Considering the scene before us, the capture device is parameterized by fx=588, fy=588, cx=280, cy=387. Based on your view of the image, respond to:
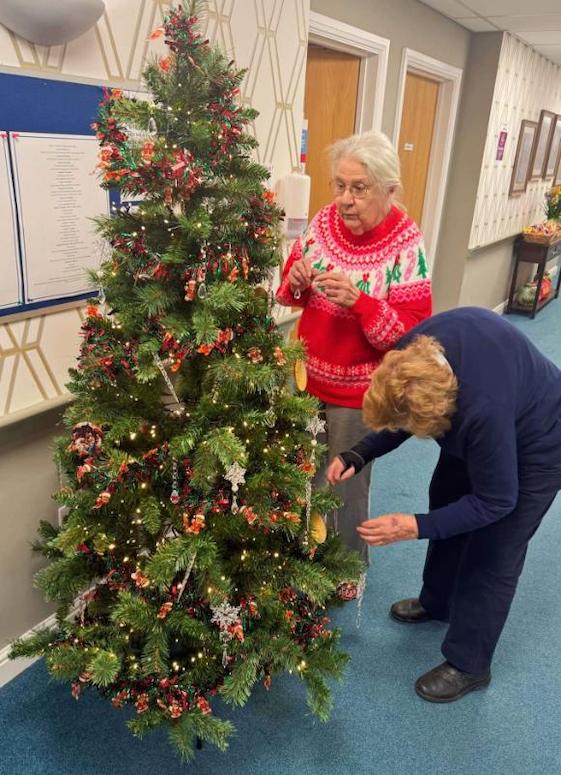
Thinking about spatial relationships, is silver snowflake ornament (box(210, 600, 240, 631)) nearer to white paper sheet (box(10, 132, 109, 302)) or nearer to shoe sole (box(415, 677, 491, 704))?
shoe sole (box(415, 677, 491, 704))

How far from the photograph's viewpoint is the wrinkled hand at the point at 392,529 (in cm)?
149

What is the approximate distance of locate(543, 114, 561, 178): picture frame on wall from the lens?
6.14 m

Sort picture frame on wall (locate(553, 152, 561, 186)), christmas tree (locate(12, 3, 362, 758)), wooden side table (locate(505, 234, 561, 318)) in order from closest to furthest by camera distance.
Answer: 1. christmas tree (locate(12, 3, 362, 758))
2. wooden side table (locate(505, 234, 561, 318))
3. picture frame on wall (locate(553, 152, 561, 186))

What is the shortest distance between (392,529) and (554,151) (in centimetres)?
632

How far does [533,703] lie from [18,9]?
2354mm

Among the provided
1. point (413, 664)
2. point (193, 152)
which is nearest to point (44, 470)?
point (193, 152)

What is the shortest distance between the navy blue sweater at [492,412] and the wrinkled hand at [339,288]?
0.22 meters

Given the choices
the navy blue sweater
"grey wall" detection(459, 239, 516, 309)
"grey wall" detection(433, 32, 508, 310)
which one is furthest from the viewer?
"grey wall" detection(459, 239, 516, 309)

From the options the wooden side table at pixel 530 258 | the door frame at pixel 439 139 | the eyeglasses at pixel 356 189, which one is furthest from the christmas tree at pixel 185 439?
the wooden side table at pixel 530 258

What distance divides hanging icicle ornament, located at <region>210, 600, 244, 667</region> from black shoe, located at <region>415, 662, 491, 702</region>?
2.47 feet

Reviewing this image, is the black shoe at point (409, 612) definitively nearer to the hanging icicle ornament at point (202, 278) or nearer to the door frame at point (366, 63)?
the hanging icicle ornament at point (202, 278)

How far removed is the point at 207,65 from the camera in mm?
1237

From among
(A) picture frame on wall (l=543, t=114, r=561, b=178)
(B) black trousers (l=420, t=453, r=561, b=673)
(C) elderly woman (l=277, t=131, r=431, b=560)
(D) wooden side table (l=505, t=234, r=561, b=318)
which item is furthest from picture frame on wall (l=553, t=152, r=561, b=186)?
(B) black trousers (l=420, t=453, r=561, b=673)

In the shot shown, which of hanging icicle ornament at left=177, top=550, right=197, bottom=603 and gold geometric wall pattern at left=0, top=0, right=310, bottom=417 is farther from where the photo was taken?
gold geometric wall pattern at left=0, top=0, right=310, bottom=417
